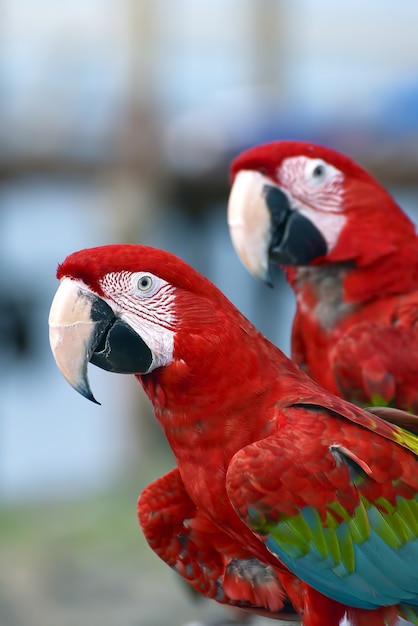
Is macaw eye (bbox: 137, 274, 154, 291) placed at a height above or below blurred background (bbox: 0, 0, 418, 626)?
above

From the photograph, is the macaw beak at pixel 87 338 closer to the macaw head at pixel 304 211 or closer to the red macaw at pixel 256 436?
the red macaw at pixel 256 436

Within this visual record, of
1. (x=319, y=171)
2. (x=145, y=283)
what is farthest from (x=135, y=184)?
(x=145, y=283)

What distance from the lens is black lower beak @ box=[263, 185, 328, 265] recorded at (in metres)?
1.45

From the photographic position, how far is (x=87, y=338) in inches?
41.7

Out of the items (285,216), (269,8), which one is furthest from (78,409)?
(285,216)

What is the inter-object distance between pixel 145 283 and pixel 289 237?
1.39 ft

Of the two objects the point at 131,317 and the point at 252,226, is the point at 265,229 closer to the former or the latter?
the point at 252,226

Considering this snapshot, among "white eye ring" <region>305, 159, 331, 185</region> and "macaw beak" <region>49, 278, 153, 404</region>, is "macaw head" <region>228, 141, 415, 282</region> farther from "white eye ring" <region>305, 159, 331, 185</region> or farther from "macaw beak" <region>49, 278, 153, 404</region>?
"macaw beak" <region>49, 278, 153, 404</region>

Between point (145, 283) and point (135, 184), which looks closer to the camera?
point (145, 283)

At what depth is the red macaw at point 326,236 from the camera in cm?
144

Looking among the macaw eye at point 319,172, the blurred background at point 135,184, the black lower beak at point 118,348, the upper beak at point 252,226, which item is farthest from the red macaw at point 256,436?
the blurred background at point 135,184

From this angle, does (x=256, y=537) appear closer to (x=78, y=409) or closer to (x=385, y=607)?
(x=385, y=607)

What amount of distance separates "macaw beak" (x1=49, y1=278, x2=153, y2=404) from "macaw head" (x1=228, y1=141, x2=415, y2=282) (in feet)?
1.35

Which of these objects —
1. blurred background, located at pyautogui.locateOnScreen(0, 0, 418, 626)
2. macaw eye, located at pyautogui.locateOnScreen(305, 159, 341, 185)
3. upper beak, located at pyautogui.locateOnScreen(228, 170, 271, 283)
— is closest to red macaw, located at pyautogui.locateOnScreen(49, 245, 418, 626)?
upper beak, located at pyautogui.locateOnScreen(228, 170, 271, 283)
